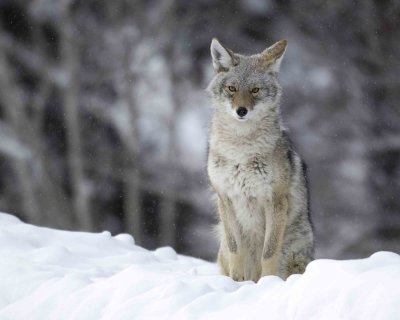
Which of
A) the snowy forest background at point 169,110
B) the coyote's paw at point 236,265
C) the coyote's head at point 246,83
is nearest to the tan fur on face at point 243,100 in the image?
the coyote's head at point 246,83

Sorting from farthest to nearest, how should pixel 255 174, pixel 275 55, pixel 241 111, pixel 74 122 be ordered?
pixel 74 122, pixel 275 55, pixel 241 111, pixel 255 174

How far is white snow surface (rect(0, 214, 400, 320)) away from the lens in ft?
14.0

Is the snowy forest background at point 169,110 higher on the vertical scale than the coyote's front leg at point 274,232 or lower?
lower

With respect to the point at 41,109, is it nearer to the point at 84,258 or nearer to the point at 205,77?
the point at 205,77

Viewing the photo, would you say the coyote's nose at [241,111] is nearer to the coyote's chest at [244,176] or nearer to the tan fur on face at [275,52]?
the coyote's chest at [244,176]

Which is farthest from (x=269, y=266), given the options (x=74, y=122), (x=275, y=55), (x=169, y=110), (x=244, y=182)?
(x=74, y=122)

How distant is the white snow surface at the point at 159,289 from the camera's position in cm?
425

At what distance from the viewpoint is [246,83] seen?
23.8 feet

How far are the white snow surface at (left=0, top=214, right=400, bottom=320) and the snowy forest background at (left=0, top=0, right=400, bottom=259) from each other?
1169cm

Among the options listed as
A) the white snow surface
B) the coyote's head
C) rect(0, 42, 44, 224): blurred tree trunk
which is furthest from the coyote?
rect(0, 42, 44, 224): blurred tree trunk

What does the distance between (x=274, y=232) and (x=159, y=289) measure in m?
2.04

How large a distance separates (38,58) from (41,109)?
1.10 meters

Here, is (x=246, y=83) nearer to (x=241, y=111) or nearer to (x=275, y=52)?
(x=241, y=111)

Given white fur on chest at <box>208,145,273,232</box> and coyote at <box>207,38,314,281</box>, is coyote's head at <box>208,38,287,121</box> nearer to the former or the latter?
coyote at <box>207,38,314,281</box>
